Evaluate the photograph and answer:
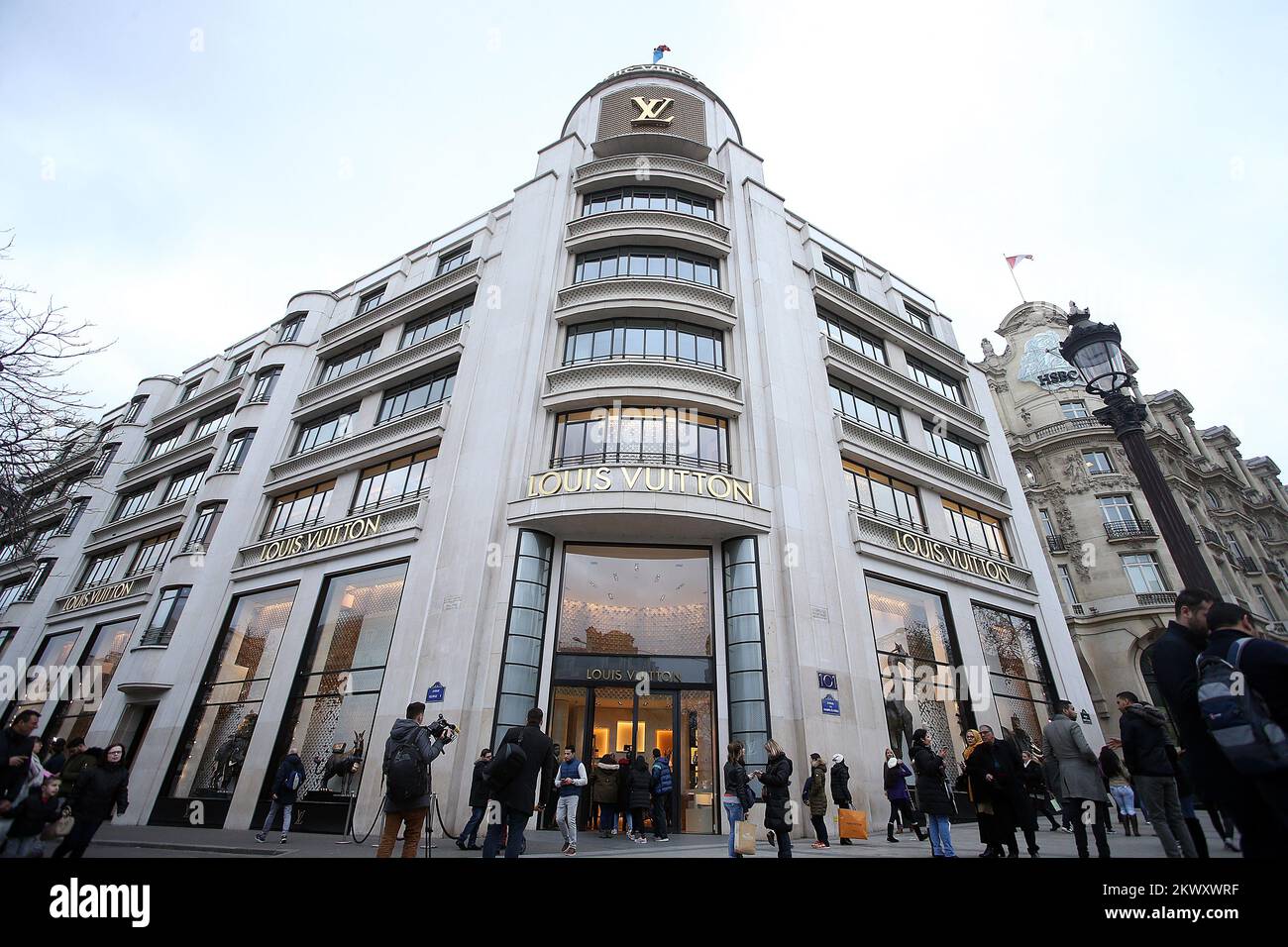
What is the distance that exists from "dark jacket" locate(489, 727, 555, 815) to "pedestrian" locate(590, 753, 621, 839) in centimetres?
715

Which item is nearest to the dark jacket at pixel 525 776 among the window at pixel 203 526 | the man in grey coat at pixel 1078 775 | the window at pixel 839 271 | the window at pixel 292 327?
the man in grey coat at pixel 1078 775

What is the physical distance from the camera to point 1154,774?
6898 mm

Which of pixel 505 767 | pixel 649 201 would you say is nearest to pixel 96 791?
pixel 505 767

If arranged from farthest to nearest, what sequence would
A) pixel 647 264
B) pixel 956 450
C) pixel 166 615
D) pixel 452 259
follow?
pixel 452 259
pixel 956 450
pixel 166 615
pixel 647 264

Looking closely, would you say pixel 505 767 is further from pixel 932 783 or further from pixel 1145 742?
pixel 1145 742

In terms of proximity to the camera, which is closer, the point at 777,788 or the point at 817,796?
the point at 777,788

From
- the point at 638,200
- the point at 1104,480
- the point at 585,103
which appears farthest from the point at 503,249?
the point at 1104,480

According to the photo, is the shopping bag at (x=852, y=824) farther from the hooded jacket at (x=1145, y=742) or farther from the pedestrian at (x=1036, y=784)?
the hooded jacket at (x=1145, y=742)

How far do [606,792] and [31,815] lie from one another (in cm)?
1019

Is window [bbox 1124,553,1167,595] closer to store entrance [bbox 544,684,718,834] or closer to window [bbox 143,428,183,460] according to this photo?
store entrance [bbox 544,684,718,834]

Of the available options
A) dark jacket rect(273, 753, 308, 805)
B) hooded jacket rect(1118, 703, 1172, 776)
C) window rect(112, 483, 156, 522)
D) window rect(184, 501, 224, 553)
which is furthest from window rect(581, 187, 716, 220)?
window rect(112, 483, 156, 522)

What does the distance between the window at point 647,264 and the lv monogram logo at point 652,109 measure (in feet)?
24.8

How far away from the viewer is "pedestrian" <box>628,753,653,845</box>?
1237cm
